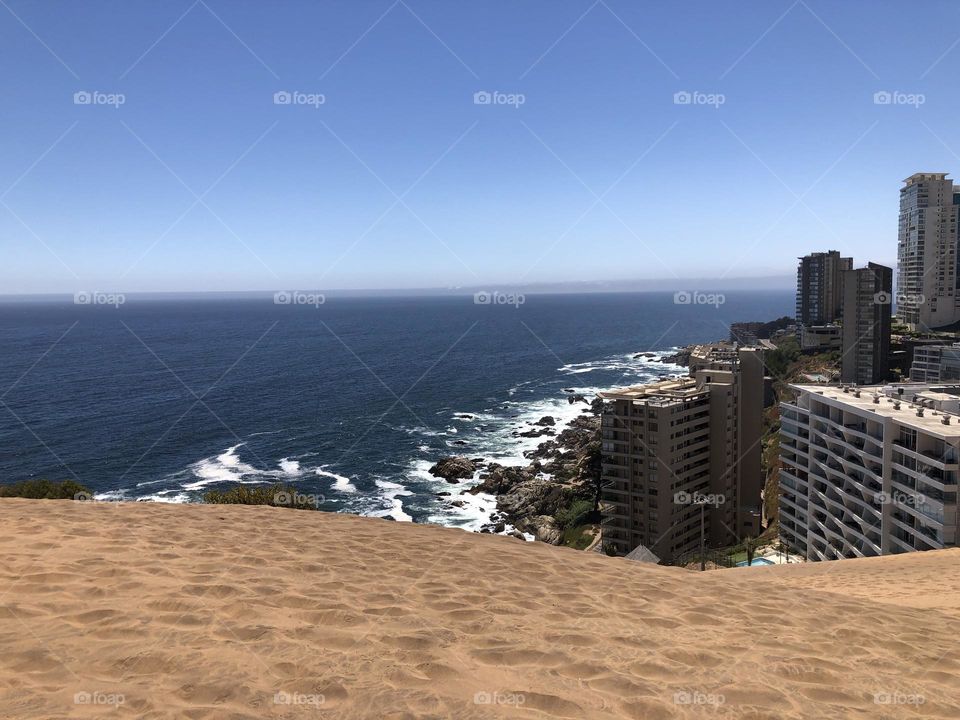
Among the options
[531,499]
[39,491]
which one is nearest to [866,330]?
[531,499]

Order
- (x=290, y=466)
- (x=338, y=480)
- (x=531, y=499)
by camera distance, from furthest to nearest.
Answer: (x=290, y=466), (x=338, y=480), (x=531, y=499)

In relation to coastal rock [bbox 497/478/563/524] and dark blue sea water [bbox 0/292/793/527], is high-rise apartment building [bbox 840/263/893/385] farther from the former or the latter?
coastal rock [bbox 497/478/563/524]

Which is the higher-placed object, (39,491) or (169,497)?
(39,491)

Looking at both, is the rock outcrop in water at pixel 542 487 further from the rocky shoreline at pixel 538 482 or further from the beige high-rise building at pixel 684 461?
the beige high-rise building at pixel 684 461

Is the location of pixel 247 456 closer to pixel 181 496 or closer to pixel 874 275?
pixel 181 496

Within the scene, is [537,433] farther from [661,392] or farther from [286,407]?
[286,407]

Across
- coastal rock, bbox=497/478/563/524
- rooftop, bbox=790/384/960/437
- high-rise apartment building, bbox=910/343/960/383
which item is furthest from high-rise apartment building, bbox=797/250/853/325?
coastal rock, bbox=497/478/563/524
